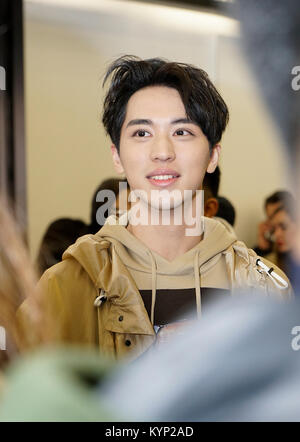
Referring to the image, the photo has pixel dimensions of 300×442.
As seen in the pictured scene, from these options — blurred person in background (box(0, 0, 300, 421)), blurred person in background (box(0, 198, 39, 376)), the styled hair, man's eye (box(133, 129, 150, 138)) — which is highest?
the styled hair

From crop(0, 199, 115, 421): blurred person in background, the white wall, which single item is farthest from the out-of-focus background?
crop(0, 199, 115, 421): blurred person in background

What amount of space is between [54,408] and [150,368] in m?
0.32

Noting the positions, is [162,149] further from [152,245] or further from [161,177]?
[152,245]

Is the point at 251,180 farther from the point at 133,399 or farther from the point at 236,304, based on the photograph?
the point at 133,399

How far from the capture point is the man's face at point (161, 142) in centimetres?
96

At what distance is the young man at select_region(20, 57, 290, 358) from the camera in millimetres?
950

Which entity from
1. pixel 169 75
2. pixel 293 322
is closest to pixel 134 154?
pixel 169 75

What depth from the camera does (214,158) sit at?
1003mm

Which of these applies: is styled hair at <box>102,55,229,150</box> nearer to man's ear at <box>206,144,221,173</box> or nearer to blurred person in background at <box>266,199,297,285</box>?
man's ear at <box>206,144,221,173</box>

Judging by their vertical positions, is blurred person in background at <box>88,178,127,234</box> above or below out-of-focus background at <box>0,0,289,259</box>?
below

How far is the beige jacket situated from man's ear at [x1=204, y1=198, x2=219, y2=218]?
1.0 inches

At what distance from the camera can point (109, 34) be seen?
3.41 feet

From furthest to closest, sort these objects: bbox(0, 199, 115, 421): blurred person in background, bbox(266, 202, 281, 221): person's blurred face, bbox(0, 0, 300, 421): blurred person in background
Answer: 1. bbox(266, 202, 281, 221): person's blurred face
2. bbox(0, 0, 300, 421): blurred person in background
3. bbox(0, 199, 115, 421): blurred person in background

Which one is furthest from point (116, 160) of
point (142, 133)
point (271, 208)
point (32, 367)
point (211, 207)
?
point (32, 367)
